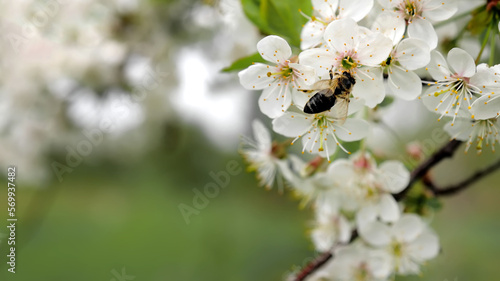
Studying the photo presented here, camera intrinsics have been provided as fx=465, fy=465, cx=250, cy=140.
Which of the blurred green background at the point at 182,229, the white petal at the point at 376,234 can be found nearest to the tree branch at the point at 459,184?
the white petal at the point at 376,234

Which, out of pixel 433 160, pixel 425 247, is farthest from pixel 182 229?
pixel 433 160

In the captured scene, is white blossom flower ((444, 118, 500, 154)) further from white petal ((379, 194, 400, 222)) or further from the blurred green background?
the blurred green background

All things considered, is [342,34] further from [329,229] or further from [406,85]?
[329,229]

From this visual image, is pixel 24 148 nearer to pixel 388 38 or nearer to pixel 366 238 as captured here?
pixel 366 238

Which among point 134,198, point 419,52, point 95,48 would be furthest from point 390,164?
point 134,198

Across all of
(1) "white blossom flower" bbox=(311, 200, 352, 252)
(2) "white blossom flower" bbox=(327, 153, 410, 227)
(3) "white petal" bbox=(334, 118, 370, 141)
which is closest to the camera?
(3) "white petal" bbox=(334, 118, 370, 141)

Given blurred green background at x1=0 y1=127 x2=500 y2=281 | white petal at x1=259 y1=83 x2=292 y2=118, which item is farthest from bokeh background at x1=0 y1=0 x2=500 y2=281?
white petal at x1=259 y1=83 x2=292 y2=118

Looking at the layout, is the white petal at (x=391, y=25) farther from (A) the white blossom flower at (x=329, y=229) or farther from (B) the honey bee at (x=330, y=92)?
(A) the white blossom flower at (x=329, y=229)
